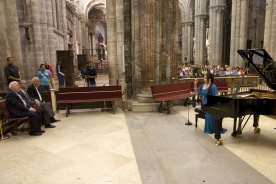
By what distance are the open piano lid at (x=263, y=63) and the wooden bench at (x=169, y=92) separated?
128 inches

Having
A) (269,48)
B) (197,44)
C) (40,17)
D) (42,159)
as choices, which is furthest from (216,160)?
(197,44)

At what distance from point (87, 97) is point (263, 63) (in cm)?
586

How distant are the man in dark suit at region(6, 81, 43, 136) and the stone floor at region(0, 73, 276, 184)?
0.30 metres

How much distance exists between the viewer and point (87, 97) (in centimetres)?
809

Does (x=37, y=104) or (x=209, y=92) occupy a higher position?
(x=209, y=92)

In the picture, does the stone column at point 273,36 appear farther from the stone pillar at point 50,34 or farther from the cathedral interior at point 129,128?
the stone pillar at point 50,34

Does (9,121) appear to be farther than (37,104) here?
No

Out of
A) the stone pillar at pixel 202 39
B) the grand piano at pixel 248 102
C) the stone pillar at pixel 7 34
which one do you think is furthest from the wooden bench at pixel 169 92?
the stone pillar at pixel 202 39

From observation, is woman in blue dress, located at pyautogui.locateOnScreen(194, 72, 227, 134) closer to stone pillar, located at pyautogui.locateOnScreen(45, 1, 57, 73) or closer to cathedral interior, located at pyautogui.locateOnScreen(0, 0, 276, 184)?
cathedral interior, located at pyautogui.locateOnScreen(0, 0, 276, 184)

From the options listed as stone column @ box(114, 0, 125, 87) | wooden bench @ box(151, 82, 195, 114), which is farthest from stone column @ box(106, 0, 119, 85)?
wooden bench @ box(151, 82, 195, 114)

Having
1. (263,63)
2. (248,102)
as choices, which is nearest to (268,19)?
(263,63)

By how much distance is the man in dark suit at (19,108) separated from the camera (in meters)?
5.51

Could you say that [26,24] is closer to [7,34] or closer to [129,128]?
[7,34]

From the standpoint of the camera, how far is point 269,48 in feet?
48.2
